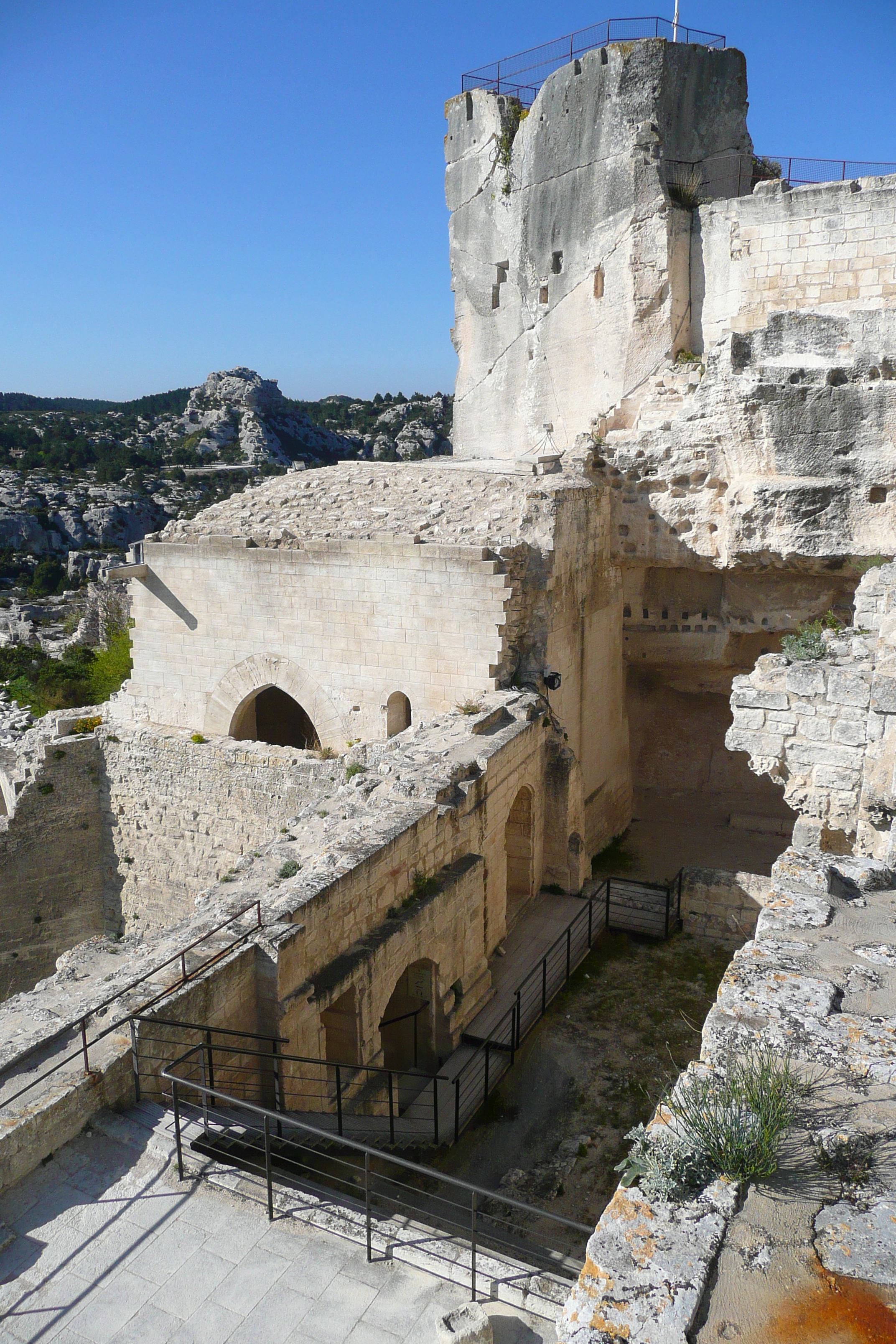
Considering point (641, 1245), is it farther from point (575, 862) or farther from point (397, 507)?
point (397, 507)

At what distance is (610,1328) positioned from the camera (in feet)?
7.98

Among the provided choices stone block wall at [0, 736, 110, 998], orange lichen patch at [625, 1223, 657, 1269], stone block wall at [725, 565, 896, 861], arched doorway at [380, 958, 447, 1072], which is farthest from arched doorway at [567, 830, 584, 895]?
orange lichen patch at [625, 1223, 657, 1269]

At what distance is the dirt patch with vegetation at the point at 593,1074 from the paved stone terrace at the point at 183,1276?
268 centimetres

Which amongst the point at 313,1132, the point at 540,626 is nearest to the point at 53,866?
the point at 540,626

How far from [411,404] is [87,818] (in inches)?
2443

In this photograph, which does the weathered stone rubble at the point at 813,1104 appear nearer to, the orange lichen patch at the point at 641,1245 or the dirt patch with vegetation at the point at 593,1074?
the orange lichen patch at the point at 641,1245

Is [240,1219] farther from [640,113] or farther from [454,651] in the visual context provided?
[640,113]

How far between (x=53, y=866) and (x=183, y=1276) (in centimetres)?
1034

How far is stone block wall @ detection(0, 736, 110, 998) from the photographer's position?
13.1 metres

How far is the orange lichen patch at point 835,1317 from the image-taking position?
232 centimetres

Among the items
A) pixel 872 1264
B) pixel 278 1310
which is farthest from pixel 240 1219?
pixel 872 1264

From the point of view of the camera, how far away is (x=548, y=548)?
1135 centimetres

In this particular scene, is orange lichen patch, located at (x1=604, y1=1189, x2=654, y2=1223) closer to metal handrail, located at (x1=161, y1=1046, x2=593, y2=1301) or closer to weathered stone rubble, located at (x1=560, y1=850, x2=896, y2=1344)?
weathered stone rubble, located at (x1=560, y1=850, x2=896, y2=1344)

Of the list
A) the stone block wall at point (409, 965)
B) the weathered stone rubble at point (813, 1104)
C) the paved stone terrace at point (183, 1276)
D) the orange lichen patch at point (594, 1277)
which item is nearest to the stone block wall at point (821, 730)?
the stone block wall at point (409, 965)
